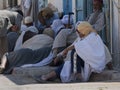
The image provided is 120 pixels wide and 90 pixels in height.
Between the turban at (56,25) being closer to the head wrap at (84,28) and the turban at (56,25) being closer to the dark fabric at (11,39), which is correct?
the dark fabric at (11,39)

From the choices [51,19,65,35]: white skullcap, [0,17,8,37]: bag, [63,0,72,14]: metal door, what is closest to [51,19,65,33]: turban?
[51,19,65,35]: white skullcap

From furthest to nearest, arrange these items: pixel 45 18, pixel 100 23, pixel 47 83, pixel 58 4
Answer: pixel 58 4 → pixel 45 18 → pixel 100 23 → pixel 47 83

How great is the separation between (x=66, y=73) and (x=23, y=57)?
1.59 meters

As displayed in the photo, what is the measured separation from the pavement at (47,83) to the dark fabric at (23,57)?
1.10ft

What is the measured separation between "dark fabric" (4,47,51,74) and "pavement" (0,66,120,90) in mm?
335

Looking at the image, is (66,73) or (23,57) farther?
(23,57)

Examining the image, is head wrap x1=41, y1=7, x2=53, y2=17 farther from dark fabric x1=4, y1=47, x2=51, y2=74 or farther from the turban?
dark fabric x1=4, y1=47, x2=51, y2=74

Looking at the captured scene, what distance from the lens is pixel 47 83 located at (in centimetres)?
806

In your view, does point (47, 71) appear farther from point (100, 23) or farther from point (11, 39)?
point (11, 39)

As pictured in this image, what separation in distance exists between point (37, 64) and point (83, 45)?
155 cm

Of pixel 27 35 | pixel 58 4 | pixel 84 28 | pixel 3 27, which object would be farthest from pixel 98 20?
pixel 58 4

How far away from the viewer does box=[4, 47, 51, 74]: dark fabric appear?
957 cm

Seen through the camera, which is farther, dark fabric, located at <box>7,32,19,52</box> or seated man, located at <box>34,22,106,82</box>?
dark fabric, located at <box>7,32,19,52</box>

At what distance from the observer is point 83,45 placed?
8.20m
